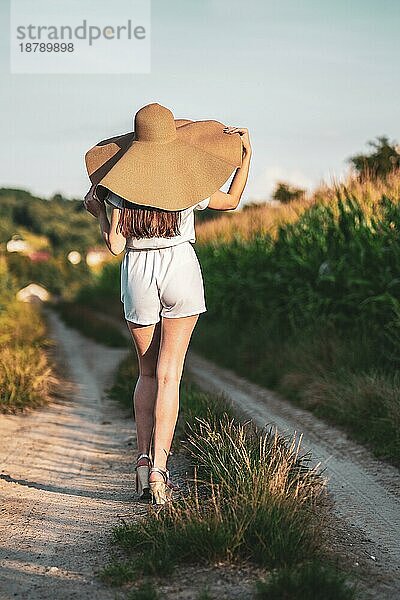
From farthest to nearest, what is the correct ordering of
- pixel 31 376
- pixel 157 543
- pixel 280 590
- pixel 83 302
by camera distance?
1. pixel 83 302
2. pixel 31 376
3. pixel 157 543
4. pixel 280 590

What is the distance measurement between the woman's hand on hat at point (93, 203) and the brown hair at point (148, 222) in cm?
20

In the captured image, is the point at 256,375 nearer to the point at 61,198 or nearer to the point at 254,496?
the point at 254,496

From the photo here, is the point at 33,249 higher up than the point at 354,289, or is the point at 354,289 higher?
the point at 33,249

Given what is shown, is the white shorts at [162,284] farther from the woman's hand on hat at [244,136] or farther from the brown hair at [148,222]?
the woman's hand on hat at [244,136]

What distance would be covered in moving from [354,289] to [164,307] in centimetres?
595

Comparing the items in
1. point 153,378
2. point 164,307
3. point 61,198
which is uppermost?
point 61,198

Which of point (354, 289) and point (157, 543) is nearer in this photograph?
point (157, 543)

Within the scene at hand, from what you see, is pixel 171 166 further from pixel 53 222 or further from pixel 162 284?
pixel 53 222

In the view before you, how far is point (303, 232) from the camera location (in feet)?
41.0

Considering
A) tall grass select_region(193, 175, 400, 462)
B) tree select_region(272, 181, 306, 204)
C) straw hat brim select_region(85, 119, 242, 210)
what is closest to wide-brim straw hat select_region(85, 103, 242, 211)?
straw hat brim select_region(85, 119, 242, 210)

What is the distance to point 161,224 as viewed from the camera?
15.1 feet

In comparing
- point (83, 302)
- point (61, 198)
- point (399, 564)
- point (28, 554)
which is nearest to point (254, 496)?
point (399, 564)

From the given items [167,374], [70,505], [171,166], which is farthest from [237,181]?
[70,505]

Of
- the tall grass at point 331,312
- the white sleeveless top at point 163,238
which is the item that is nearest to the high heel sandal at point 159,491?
the white sleeveless top at point 163,238
